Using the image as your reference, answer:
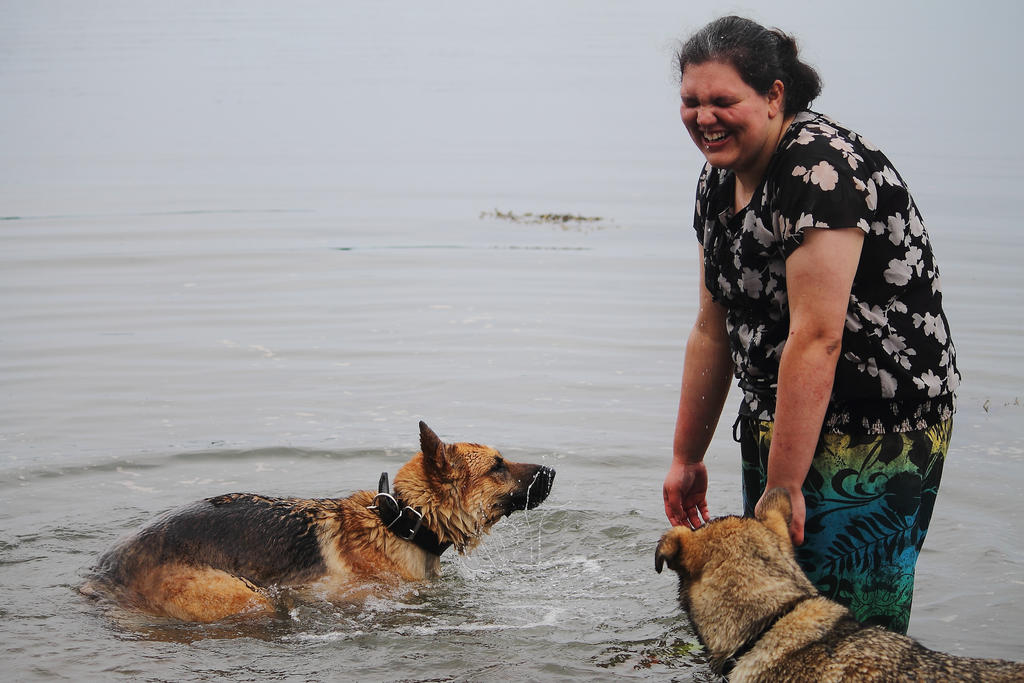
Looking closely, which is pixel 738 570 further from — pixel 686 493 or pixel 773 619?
pixel 686 493

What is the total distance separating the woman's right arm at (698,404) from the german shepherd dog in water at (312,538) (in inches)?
63.3

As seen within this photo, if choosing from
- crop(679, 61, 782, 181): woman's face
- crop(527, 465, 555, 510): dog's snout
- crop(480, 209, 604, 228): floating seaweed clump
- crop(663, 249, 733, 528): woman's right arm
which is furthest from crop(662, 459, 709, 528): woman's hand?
crop(480, 209, 604, 228): floating seaweed clump

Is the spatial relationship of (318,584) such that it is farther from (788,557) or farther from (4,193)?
(4,193)

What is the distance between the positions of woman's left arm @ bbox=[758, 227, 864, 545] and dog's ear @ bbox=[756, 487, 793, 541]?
0.17ft

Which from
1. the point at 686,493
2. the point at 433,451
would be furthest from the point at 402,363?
the point at 686,493

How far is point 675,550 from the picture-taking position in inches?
168

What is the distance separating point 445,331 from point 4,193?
12.9 m

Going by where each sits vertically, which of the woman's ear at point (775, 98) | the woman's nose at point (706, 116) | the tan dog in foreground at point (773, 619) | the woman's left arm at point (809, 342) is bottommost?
the tan dog in foreground at point (773, 619)

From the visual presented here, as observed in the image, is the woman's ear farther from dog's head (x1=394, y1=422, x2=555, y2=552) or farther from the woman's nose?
dog's head (x1=394, y1=422, x2=555, y2=552)

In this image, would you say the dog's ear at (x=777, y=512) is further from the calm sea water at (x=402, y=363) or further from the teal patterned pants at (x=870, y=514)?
the calm sea water at (x=402, y=363)

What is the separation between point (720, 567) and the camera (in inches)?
166

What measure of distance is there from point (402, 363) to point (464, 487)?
16.2 ft

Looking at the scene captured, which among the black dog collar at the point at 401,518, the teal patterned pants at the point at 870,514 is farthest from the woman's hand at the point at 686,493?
the black dog collar at the point at 401,518

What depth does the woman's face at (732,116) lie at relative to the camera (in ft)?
13.4
